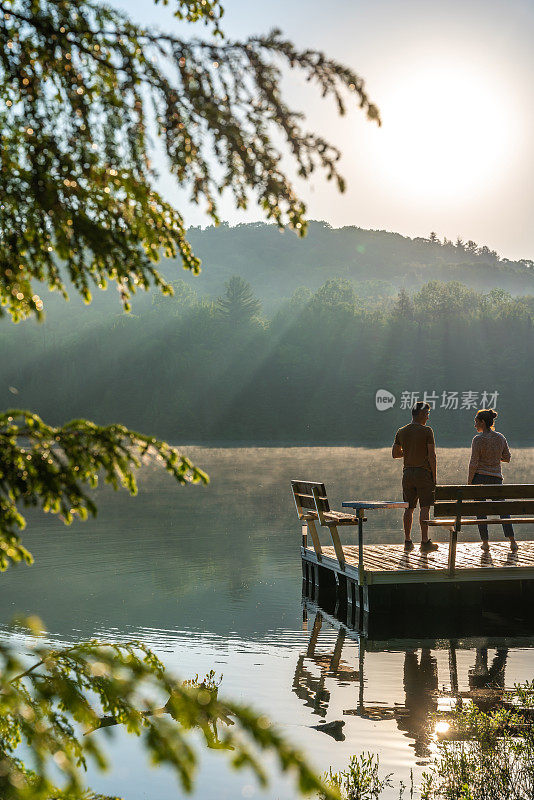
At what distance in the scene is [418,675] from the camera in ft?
32.2

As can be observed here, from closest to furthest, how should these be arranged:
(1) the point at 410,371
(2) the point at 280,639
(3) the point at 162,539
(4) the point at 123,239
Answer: (4) the point at 123,239 → (2) the point at 280,639 → (3) the point at 162,539 → (1) the point at 410,371

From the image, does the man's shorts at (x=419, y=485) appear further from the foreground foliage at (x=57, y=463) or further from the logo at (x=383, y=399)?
the logo at (x=383, y=399)

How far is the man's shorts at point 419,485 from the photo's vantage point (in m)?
12.2

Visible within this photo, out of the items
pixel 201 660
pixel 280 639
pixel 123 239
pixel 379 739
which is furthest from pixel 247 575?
pixel 123 239

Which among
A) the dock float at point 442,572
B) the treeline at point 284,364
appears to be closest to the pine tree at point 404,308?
the treeline at point 284,364

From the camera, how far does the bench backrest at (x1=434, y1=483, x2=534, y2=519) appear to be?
11.4 m

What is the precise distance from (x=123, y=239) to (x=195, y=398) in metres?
119

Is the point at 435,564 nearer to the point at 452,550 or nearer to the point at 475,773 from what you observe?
the point at 452,550

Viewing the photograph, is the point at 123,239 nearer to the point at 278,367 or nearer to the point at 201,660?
the point at 201,660

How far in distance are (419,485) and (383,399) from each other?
10652cm

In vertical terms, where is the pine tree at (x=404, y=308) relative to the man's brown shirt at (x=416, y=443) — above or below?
above

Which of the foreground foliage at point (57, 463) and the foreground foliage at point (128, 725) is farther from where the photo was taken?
the foreground foliage at point (57, 463)

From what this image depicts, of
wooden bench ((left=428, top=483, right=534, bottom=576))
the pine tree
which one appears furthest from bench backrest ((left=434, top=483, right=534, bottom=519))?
the pine tree

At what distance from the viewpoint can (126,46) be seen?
347 cm
